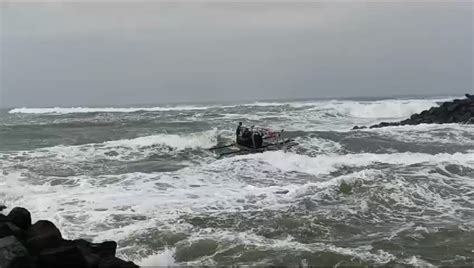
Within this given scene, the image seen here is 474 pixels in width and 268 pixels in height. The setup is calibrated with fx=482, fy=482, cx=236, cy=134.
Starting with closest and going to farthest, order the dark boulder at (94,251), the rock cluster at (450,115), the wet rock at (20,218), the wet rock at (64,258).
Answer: the wet rock at (64,258), the dark boulder at (94,251), the wet rock at (20,218), the rock cluster at (450,115)

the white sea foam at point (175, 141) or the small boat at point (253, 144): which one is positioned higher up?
the small boat at point (253, 144)

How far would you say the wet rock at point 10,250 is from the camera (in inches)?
191

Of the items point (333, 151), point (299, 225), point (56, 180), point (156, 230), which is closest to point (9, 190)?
point (56, 180)

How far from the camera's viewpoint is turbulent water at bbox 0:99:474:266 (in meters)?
6.46

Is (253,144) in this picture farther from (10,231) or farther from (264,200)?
(10,231)

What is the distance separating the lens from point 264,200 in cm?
938

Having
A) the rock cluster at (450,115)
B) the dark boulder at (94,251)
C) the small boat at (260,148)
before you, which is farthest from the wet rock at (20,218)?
the rock cluster at (450,115)

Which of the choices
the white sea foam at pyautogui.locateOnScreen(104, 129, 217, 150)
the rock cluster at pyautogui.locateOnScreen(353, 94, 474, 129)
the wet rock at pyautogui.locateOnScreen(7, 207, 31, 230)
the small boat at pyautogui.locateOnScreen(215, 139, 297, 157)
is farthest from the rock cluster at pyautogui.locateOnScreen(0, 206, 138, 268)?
the rock cluster at pyautogui.locateOnScreen(353, 94, 474, 129)

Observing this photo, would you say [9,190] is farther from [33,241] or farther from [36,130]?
[36,130]

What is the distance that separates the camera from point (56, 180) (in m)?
12.1

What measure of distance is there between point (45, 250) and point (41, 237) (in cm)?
26

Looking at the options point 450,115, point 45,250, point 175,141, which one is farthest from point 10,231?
point 450,115

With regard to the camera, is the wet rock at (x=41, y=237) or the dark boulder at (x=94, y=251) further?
the wet rock at (x=41, y=237)

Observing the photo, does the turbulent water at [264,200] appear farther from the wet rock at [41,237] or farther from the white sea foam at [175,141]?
the white sea foam at [175,141]
